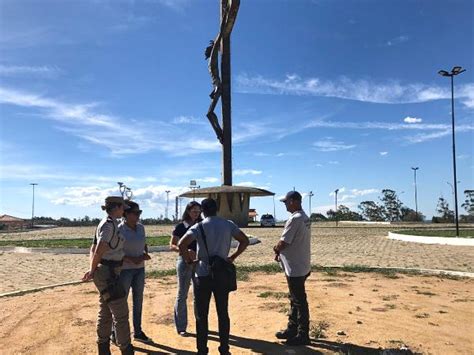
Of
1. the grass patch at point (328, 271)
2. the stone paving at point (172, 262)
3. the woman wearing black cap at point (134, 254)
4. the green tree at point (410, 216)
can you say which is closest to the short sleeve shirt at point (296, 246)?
the woman wearing black cap at point (134, 254)

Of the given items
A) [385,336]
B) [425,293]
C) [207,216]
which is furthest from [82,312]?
[425,293]

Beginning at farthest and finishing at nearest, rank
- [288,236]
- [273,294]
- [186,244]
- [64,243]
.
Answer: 1. [64,243]
2. [273,294]
3. [288,236]
4. [186,244]

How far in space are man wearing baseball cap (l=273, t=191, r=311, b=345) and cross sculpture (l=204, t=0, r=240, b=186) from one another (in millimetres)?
31759

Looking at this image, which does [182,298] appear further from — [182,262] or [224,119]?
[224,119]

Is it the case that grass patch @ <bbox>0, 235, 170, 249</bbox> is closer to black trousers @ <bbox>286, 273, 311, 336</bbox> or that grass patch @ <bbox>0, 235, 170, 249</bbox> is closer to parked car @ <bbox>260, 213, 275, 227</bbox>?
black trousers @ <bbox>286, 273, 311, 336</bbox>

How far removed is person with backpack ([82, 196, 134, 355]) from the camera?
444 centimetres

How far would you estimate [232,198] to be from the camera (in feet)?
125

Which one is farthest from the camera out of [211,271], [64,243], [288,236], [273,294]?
[64,243]

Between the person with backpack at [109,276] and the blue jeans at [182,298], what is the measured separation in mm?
1232

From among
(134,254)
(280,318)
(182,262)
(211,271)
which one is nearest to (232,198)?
(280,318)

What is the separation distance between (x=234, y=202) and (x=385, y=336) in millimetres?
32868

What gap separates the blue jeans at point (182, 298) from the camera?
5.84 meters

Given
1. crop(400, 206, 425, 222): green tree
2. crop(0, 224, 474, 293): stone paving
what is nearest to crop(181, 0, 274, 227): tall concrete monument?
crop(0, 224, 474, 293): stone paving

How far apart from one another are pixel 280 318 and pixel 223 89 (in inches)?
1280
